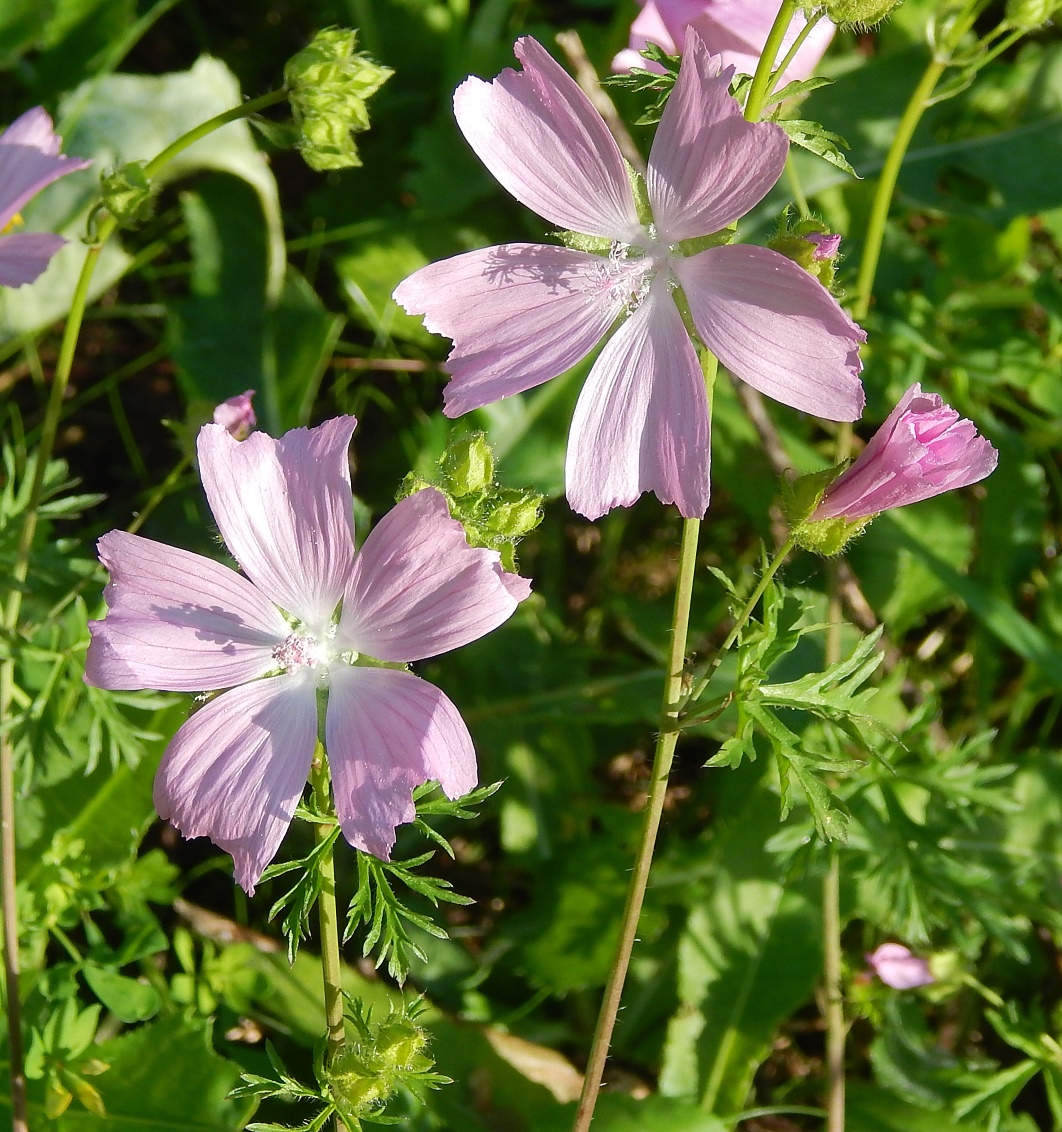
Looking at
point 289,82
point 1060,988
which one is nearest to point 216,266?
point 289,82

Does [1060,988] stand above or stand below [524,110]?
below

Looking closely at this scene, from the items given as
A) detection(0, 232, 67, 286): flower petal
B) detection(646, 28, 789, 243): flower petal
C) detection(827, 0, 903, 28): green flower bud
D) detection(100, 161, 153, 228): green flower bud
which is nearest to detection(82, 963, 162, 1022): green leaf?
detection(0, 232, 67, 286): flower petal

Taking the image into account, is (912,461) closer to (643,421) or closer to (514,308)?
(643,421)

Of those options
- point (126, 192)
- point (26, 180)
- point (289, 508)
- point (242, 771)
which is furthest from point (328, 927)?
point (26, 180)

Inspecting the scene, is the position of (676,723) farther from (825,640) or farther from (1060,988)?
(1060,988)

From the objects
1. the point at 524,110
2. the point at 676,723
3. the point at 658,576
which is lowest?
the point at 658,576

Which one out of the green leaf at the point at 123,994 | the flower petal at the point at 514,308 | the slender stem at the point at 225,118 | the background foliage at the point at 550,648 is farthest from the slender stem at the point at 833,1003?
the slender stem at the point at 225,118

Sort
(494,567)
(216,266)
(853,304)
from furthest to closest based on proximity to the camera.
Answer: (216,266)
(853,304)
(494,567)

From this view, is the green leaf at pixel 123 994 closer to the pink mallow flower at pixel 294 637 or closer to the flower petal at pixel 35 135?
the pink mallow flower at pixel 294 637
